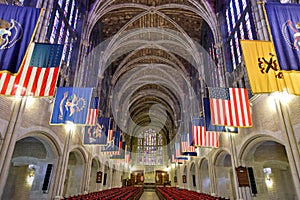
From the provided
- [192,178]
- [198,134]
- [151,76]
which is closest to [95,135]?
[198,134]

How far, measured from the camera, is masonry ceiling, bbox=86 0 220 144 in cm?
1858

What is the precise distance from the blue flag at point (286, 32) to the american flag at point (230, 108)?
3971 millimetres

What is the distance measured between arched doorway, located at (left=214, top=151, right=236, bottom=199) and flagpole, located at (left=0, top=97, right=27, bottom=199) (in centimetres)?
1298

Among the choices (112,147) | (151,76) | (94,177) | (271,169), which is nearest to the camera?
(271,169)

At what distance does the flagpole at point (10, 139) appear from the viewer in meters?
6.29

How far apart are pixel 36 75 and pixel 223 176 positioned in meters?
14.8

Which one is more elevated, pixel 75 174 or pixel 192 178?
pixel 192 178

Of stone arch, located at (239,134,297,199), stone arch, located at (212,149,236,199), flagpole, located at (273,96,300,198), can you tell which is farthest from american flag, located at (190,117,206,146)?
flagpole, located at (273,96,300,198)

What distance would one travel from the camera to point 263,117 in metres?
8.96

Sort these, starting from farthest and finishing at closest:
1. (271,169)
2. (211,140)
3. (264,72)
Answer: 1. (271,169)
2. (211,140)
3. (264,72)

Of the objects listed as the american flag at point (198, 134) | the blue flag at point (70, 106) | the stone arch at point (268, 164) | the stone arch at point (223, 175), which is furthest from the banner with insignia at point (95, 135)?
the stone arch at point (268, 164)

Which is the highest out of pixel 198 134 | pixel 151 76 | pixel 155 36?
pixel 155 36

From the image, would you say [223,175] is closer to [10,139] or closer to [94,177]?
[94,177]

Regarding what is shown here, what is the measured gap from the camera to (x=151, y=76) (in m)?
30.9
